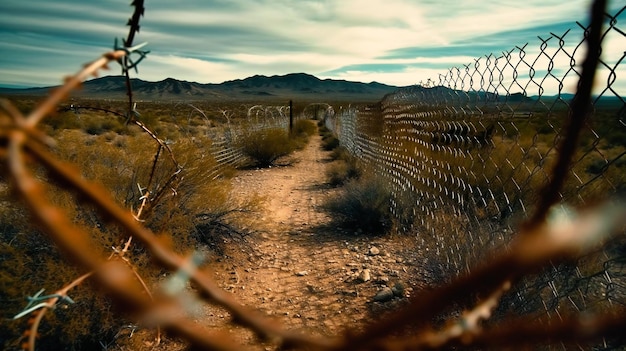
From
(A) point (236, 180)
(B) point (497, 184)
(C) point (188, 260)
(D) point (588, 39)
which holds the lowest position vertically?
(A) point (236, 180)

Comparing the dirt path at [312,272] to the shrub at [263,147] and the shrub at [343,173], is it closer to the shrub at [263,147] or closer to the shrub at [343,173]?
the shrub at [343,173]

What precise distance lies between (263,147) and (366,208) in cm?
799

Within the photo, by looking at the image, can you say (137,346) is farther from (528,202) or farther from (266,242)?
(528,202)

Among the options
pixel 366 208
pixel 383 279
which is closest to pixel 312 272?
pixel 383 279

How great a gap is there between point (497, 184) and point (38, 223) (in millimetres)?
6826

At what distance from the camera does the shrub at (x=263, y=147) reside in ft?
45.4

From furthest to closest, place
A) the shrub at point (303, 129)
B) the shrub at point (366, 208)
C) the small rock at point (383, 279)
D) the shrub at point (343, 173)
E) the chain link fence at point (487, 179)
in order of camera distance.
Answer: the shrub at point (303, 129) < the shrub at point (343, 173) < the shrub at point (366, 208) < the small rock at point (383, 279) < the chain link fence at point (487, 179)

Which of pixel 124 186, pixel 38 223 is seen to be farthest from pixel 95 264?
pixel 124 186

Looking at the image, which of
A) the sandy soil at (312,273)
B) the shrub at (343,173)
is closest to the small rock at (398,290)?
the sandy soil at (312,273)

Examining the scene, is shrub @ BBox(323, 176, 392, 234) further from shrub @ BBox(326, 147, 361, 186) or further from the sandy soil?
shrub @ BBox(326, 147, 361, 186)

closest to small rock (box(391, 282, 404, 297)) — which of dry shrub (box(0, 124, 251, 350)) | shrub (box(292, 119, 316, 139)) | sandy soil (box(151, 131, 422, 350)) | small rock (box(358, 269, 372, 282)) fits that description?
sandy soil (box(151, 131, 422, 350))

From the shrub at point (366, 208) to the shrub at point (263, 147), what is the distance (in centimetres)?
689

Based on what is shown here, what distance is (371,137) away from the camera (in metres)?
9.76

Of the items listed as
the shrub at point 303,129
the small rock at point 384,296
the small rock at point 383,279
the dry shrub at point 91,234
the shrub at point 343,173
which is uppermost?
the dry shrub at point 91,234
